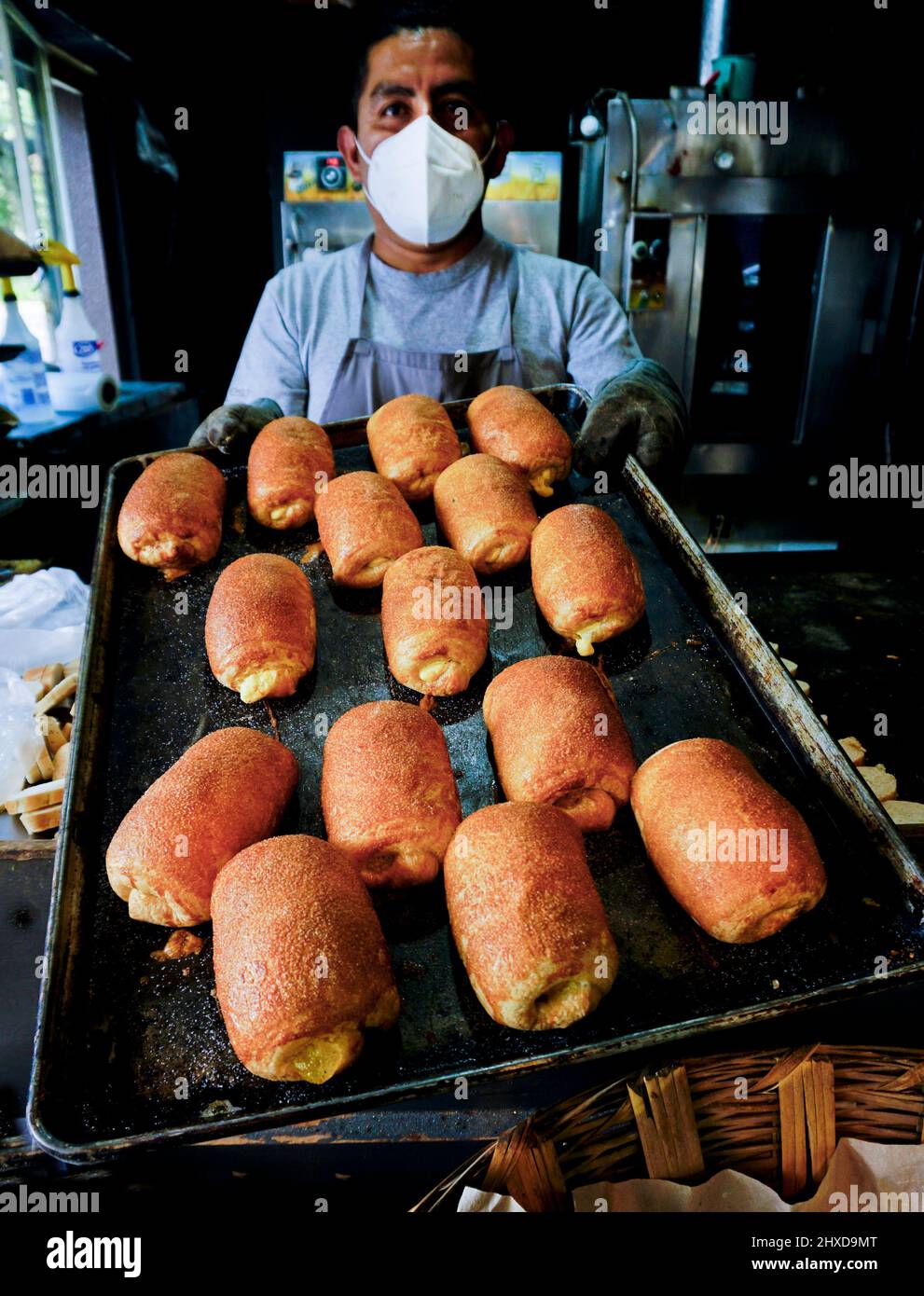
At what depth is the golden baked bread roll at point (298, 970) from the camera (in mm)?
858

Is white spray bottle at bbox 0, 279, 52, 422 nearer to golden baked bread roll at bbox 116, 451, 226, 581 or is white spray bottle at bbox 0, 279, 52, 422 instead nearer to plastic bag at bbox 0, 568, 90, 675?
plastic bag at bbox 0, 568, 90, 675

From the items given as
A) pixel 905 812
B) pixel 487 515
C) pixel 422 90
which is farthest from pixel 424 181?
pixel 905 812

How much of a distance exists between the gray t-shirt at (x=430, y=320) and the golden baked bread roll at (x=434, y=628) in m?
1.42

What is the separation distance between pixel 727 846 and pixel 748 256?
148 inches

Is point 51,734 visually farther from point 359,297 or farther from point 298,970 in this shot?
point 359,297

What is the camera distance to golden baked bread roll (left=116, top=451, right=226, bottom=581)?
159cm

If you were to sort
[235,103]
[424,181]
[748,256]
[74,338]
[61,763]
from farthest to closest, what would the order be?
[235,103]
[748,256]
[74,338]
[424,181]
[61,763]

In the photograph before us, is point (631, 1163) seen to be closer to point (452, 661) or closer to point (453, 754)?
point (453, 754)

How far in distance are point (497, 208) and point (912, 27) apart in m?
2.11

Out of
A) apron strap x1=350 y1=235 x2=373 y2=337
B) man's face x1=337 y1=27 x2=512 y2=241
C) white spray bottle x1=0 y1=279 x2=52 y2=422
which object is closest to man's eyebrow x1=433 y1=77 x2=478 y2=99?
man's face x1=337 y1=27 x2=512 y2=241

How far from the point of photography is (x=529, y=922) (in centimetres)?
93

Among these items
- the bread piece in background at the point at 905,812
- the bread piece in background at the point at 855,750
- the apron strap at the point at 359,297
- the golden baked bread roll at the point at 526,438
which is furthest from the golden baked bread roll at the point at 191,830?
the apron strap at the point at 359,297

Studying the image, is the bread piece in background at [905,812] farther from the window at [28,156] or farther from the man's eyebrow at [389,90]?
the window at [28,156]
